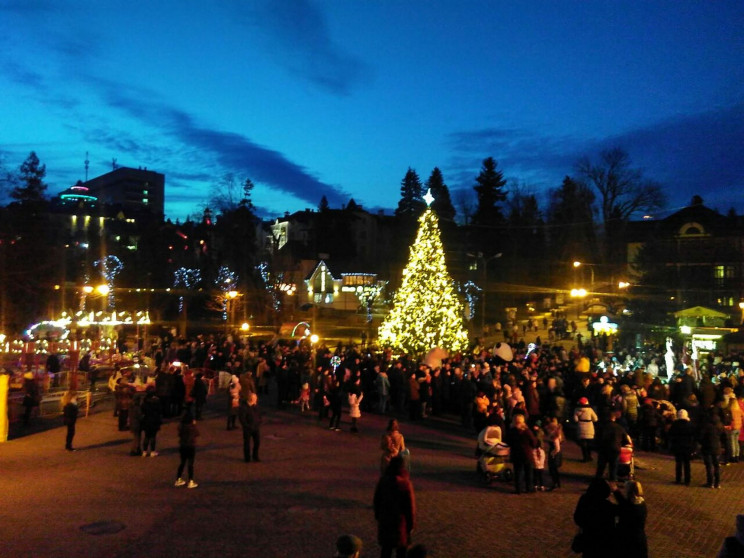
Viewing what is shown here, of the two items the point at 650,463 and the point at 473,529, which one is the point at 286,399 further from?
the point at 473,529

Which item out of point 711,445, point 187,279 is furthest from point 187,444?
point 187,279

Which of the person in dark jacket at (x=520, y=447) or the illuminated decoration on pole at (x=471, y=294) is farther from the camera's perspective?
the illuminated decoration on pole at (x=471, y=294)

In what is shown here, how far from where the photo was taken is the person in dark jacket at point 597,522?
5.63 m

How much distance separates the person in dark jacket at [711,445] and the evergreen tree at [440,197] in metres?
61.3

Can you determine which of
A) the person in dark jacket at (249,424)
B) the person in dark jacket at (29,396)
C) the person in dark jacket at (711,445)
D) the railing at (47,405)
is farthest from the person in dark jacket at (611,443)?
the person in dark jacket at (29,396)

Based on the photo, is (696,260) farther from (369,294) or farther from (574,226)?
(369,294)

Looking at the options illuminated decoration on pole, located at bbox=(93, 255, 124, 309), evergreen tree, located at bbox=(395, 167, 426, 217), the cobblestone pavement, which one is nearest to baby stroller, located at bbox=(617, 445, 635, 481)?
the cobblestone pavement

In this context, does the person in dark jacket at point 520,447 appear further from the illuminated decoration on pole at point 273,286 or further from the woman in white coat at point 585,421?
the illuminated decoration on pole at point 273,286

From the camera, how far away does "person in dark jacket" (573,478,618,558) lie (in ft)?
18.5

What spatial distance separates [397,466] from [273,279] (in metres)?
48.6

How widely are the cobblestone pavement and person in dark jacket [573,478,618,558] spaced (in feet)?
7.84

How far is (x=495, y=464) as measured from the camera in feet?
37.0

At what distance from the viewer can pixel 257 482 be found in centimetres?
1111

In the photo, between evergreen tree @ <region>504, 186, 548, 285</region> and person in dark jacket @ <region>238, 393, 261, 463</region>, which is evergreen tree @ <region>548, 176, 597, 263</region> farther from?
person in dark jacket @ <region>238, 393, 261, 463</region>
